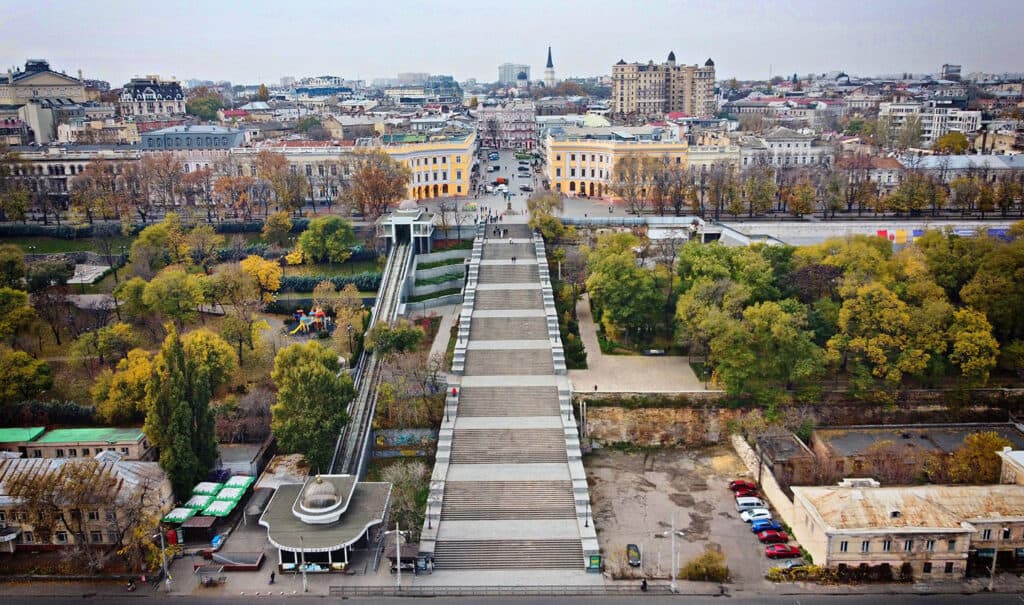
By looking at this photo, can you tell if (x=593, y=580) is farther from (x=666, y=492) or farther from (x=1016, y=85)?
(x=1016, y=85)

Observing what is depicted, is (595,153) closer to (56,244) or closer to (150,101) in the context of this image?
(56,244)

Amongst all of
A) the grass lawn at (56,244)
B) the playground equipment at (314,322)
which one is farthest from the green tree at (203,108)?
the playground equipment at (314,322)

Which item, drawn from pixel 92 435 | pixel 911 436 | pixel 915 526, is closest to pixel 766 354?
pixel 911 436

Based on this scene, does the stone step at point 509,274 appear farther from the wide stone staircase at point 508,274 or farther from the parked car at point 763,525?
the parked car at point 763,525

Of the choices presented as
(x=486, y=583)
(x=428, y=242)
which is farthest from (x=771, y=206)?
(x=486, y=583)

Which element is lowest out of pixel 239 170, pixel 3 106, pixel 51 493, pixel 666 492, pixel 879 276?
pixel 666 492

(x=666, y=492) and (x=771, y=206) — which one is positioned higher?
(x=771, y=206)

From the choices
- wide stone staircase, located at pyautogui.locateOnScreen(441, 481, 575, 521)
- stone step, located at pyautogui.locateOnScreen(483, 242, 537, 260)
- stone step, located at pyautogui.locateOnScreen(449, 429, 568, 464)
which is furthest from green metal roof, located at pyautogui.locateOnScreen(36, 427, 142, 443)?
stone step, located at pyautogui.locateOnScreen(483, 242, 537, 260)
